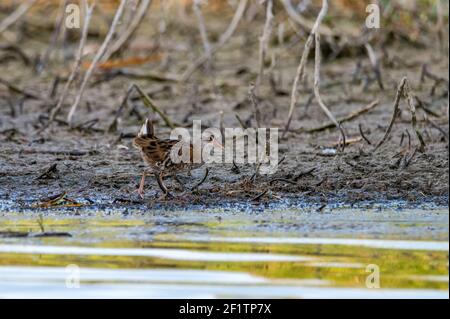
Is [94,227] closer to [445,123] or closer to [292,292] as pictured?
[292,292]

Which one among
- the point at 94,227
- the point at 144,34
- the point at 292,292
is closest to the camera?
the point at 292,292

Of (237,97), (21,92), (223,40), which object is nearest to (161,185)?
(223,40)

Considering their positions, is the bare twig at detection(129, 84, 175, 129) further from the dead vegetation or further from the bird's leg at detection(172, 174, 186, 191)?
the bird's leg at detection(172, 174, 186, 191)

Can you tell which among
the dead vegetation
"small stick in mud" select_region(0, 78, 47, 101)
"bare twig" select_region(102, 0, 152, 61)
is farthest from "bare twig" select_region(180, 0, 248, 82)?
"small stick in mud" select_region(0, 78, 47, 101)

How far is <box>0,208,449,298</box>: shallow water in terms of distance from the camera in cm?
554

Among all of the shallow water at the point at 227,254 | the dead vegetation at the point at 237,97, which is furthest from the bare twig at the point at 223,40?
the shallow water at the point at 227,254

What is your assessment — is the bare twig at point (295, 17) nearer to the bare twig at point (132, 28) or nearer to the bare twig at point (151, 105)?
the bare twig at point (132, 28)

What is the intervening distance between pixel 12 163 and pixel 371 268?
12.6 ft

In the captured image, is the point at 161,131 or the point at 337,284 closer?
the point at 337,284

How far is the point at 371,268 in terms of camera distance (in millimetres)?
5777

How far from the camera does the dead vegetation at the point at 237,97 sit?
26.7 ft

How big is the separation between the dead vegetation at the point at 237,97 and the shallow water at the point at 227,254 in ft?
1.85

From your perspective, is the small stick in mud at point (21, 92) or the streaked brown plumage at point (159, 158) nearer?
the streaked brown plumage at point (159, 158)

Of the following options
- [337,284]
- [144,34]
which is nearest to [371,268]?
[337,284]
